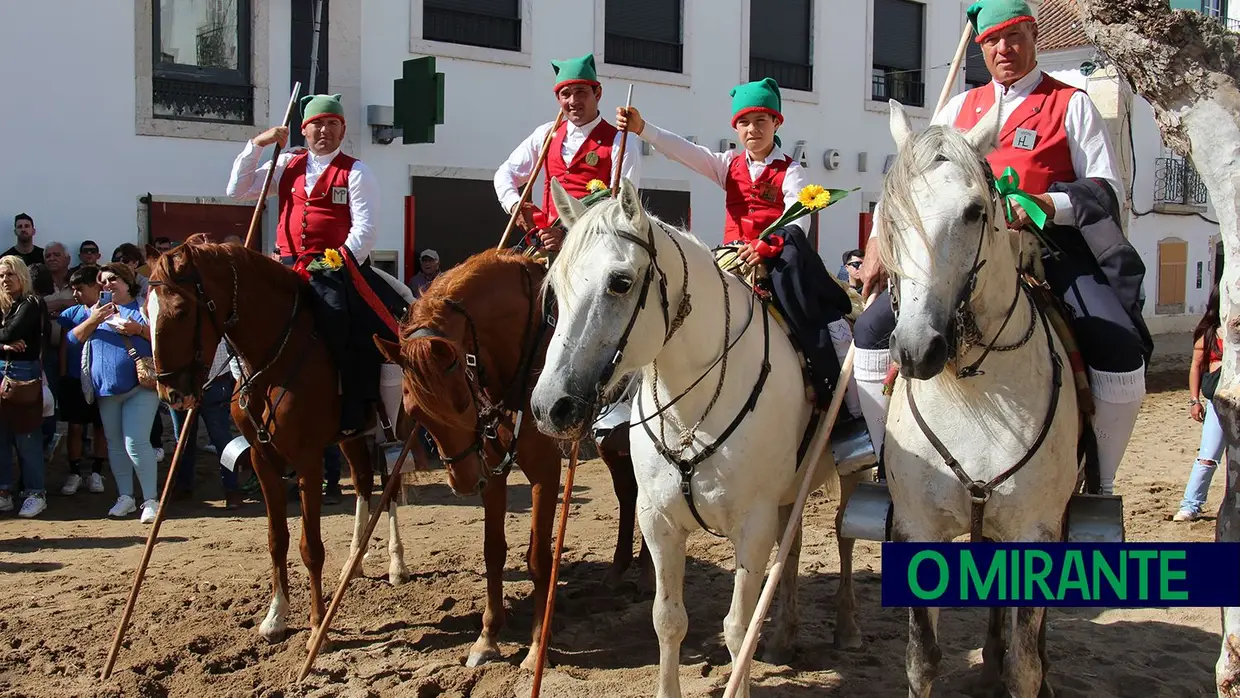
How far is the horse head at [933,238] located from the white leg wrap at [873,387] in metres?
0.75

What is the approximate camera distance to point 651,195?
15.3 metres

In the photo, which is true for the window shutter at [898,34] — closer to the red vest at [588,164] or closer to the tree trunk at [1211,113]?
the red vest at [588,164]

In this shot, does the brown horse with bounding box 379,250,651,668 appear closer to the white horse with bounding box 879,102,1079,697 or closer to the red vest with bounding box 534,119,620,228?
the red vest with bounding box 534,119,620,228

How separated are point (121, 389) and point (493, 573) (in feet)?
14.9

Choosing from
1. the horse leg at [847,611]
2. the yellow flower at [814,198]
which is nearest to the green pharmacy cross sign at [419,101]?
the horse leg at [847,611]

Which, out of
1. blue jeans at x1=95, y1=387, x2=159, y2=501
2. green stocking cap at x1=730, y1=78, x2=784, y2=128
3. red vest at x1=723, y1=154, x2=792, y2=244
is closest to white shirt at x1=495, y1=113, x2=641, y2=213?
red vest at x1=723, y1=154, x2=792, y2=244

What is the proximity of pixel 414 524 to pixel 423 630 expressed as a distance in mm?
2575

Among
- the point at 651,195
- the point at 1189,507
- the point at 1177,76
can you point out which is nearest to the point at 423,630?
the point at 1177,76

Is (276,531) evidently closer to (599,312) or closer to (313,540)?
(313,540)

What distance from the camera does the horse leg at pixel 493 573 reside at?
5.07 metres

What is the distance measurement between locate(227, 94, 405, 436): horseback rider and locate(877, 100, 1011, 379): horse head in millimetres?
3276

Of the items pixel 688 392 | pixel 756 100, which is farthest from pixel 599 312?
pixel 756 100

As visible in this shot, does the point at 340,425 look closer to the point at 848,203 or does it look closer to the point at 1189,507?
the point at 1189,507

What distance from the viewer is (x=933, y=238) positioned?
318cm
